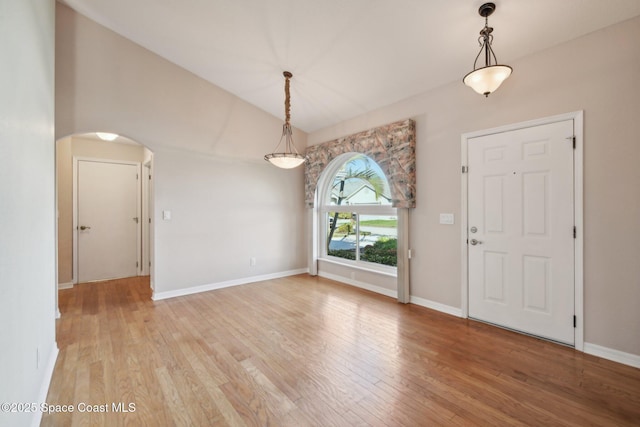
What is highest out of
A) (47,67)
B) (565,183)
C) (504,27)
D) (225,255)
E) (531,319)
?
(504,27)

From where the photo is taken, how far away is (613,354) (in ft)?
7.87

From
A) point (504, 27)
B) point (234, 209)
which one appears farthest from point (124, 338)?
point (504, 27)

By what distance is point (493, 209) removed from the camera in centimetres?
311

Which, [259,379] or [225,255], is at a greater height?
[225,255]

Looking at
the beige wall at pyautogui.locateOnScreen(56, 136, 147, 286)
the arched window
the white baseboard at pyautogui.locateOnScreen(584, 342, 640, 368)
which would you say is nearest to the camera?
the white baseboard at pyautogui.locateOnScreen(584, 342, 640, 368)

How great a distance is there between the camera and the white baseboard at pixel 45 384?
164 cm

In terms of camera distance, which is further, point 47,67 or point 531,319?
point 531,319

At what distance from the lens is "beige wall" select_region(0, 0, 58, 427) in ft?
3.93

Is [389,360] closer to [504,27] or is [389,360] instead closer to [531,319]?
[531,319]

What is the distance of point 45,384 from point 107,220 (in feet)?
12.8

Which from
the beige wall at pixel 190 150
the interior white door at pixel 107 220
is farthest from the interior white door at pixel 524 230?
the interior white door at pixel 107 220

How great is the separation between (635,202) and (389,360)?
97.5 inches

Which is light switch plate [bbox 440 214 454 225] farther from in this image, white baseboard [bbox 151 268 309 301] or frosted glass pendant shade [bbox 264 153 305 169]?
white baseboard [bbox 151 268 309 301]

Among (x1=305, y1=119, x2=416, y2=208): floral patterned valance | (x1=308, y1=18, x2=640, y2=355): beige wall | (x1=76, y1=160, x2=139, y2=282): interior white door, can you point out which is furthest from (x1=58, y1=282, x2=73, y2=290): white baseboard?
(x1=308, y1=18, x2=640, y2=355): beige wall
